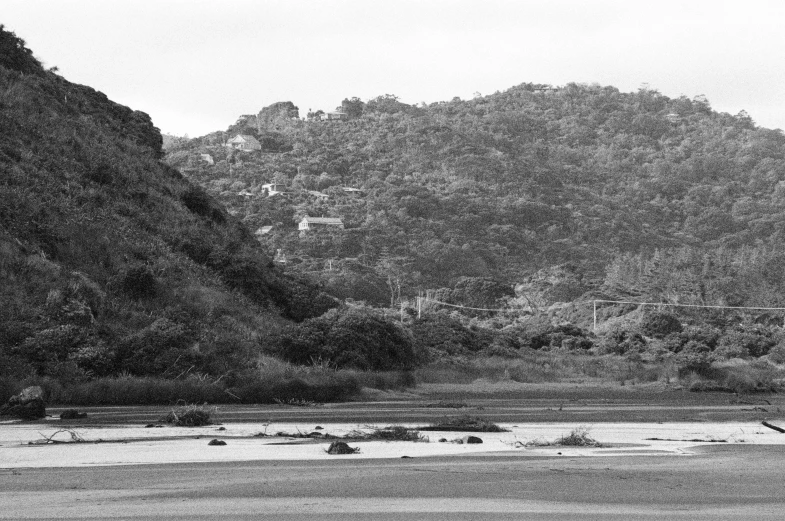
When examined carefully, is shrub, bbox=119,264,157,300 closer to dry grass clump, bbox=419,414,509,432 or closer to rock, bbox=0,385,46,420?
rock, bbox=0,385,46,420

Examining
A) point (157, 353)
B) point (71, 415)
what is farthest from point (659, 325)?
point (71, 415)

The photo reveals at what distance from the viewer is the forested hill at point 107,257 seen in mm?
41531

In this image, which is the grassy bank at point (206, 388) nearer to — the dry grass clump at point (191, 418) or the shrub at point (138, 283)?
the shrub at point (138, 283)

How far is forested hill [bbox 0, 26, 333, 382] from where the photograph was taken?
1635 inches

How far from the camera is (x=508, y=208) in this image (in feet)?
503

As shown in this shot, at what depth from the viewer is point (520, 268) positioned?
450ft

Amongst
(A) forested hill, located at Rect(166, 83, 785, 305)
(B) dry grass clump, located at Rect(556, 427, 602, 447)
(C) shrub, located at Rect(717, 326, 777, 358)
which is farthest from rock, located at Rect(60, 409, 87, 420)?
(A) forested hill, located at Rect(166, 83, 785, 305)

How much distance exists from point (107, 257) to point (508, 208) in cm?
10533

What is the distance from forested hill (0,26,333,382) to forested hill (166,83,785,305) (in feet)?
158

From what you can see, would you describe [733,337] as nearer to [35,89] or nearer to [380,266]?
[35,89]

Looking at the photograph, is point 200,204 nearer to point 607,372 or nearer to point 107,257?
point 107,257

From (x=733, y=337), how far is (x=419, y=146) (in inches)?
4231

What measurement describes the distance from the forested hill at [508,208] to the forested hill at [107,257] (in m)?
48.3

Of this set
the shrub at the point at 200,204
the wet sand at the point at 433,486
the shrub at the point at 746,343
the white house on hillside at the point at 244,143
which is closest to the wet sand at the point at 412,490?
the wet sand at the point at 433,486
